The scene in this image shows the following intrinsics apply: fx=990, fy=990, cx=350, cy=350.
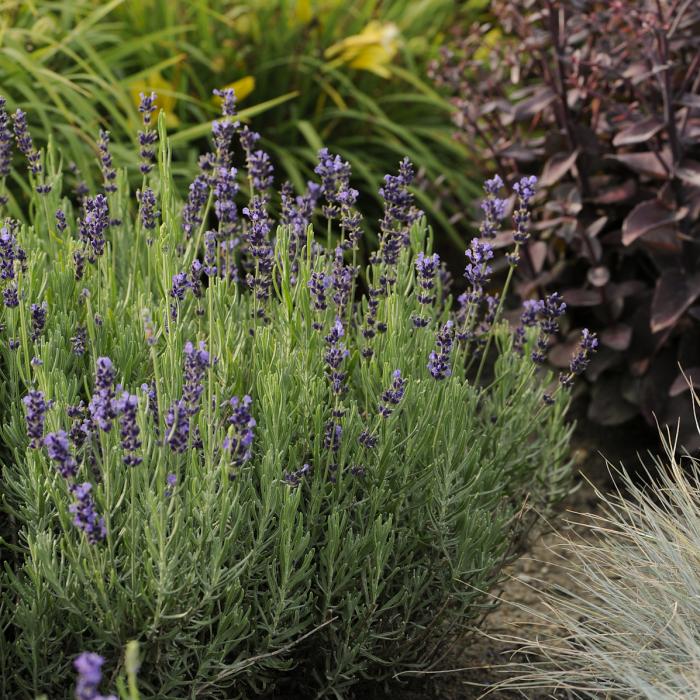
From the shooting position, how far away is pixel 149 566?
6.17ft

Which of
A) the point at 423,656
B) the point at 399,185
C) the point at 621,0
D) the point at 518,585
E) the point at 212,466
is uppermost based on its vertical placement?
the point at 621,0

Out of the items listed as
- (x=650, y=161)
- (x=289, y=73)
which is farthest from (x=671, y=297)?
(x=289, y=73)

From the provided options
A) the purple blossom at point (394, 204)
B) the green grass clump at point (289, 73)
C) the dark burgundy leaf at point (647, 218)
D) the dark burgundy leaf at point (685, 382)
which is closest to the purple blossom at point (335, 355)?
the purple blossom at point (394, 204)

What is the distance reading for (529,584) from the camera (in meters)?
3.02

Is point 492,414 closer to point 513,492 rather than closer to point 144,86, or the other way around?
point 513,492

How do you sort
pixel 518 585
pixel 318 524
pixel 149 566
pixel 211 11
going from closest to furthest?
pixel 149 566, pixel 318 524, pixel 518 585, pixel 211 11

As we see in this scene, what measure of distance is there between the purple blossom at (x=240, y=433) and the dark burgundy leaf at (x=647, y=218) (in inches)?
86.3

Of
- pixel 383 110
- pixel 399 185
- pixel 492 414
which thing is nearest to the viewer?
pixel 399 185

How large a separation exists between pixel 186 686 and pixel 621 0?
3.01m

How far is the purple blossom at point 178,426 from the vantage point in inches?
71.9

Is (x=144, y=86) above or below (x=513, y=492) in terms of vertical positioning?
above

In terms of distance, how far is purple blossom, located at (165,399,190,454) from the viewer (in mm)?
1825

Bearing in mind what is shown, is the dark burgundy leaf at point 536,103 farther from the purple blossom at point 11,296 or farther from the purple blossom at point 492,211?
the purple blossom at point 11,296

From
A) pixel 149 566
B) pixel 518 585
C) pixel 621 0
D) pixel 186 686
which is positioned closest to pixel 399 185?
pixel 149 566
